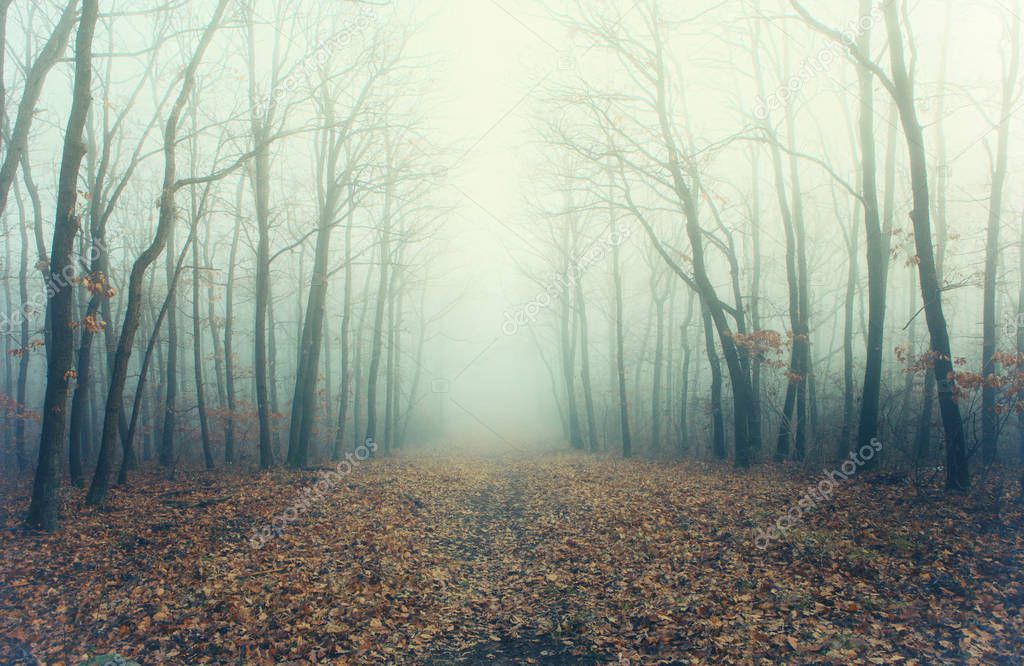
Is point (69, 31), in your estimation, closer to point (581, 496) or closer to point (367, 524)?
point (367, 524)

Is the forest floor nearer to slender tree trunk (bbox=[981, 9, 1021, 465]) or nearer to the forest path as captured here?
the forest path

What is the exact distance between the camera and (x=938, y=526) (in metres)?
7.68

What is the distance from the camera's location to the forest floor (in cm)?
567

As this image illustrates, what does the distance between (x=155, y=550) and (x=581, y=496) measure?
308 inches

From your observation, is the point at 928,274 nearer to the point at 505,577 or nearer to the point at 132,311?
the point at 505,577
